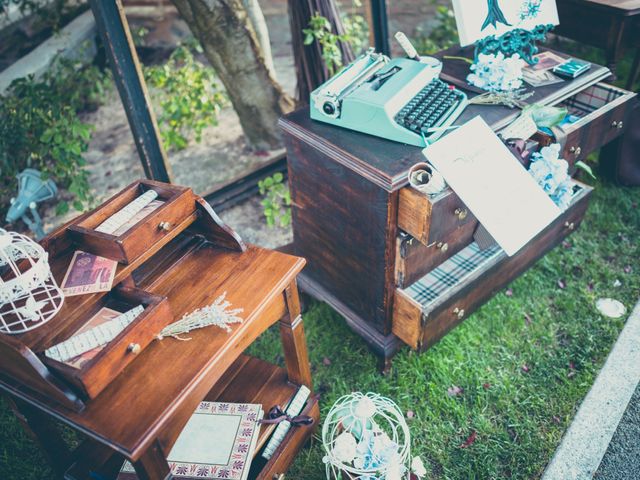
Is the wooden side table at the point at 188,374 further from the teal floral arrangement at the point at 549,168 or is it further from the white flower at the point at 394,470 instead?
the teal floral arrangement at the point at 549,168

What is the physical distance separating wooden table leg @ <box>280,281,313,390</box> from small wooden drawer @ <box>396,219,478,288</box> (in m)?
0.48

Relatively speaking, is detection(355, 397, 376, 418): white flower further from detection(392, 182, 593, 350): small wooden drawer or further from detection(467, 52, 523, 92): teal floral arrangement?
detection(467, 52, 523, 92): teal floral arrangement

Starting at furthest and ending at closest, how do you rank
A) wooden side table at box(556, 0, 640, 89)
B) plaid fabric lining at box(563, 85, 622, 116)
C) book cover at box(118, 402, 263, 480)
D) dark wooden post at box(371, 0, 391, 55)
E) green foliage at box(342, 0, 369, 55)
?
green foliage at box(342, 0, 369, 55), dark wooden post at box(371, 0, 391, 55), wooden side table at box(556, 0, 640, 89), plaid fabric lining at box(563, 85, 622, 116), book cover at box(118, 402, 263, 480)

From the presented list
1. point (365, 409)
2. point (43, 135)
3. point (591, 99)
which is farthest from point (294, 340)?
point (43, 135)

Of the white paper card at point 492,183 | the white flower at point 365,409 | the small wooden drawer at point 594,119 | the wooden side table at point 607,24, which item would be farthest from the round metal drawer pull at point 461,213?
the wooden side table at point 607,24

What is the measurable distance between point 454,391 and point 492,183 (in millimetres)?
1098

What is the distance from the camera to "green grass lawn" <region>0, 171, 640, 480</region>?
2385mm

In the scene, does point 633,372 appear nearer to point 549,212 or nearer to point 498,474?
point 498,474

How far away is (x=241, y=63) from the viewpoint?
3594 millimetres

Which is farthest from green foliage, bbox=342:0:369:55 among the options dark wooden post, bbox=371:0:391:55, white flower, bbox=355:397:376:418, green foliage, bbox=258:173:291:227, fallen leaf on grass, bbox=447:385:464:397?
white flower, bbox=355:397:376:418

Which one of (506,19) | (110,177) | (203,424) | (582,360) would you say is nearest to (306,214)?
(203,424)

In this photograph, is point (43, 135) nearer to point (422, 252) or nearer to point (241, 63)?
point (241, 63)

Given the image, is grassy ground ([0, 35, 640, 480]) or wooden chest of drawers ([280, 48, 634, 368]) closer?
wooden chest of drawers ([280, 48, 634, 368])

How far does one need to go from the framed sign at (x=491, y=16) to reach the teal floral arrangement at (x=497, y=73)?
0.35ft
